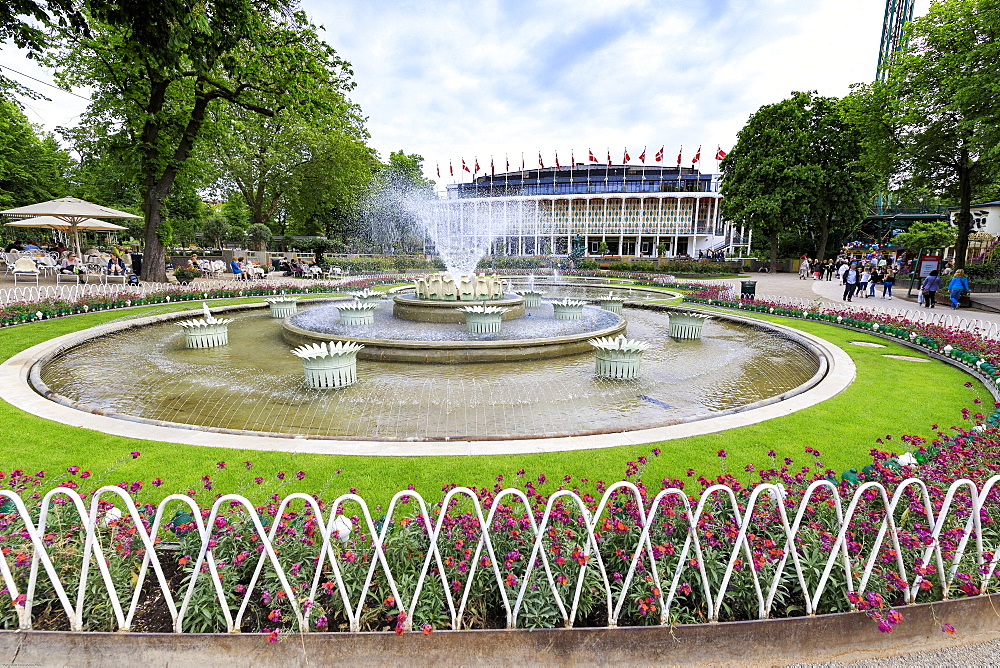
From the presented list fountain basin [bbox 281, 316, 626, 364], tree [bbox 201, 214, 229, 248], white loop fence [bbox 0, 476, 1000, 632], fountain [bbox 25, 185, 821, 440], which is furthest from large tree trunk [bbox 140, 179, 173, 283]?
tree [bbox 201, 214, 229, 248]

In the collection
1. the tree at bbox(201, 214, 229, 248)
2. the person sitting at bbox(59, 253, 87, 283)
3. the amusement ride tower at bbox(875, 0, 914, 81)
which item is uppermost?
the amusement ride tower at bbox(875, 0, 914, 81)

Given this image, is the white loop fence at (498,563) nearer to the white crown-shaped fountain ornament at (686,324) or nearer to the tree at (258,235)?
the white crown-shaped fountain ornament at (686,324)

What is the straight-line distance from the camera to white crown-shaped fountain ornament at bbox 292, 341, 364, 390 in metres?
8.24

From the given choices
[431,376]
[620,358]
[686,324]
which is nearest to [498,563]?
[431,376]

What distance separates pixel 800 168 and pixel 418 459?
131 feet

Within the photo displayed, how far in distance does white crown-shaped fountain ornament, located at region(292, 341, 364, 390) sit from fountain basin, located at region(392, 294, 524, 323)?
5969mm

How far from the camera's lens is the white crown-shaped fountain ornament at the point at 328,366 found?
824 centimetres

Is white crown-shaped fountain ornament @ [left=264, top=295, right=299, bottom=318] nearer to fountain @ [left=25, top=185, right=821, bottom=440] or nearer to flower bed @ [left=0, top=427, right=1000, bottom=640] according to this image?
fountain @ [left=25, top=185, right=821, bottom=440]

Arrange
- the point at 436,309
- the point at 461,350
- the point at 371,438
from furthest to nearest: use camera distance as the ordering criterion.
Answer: the point at 436,309 → the point at 461,350 → the point at 371,438

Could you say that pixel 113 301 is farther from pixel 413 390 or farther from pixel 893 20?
pixel 893 20

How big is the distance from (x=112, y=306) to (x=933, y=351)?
22423mm

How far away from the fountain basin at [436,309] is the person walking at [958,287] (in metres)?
17.2

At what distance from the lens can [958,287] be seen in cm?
1914

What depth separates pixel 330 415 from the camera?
23.6 feet
